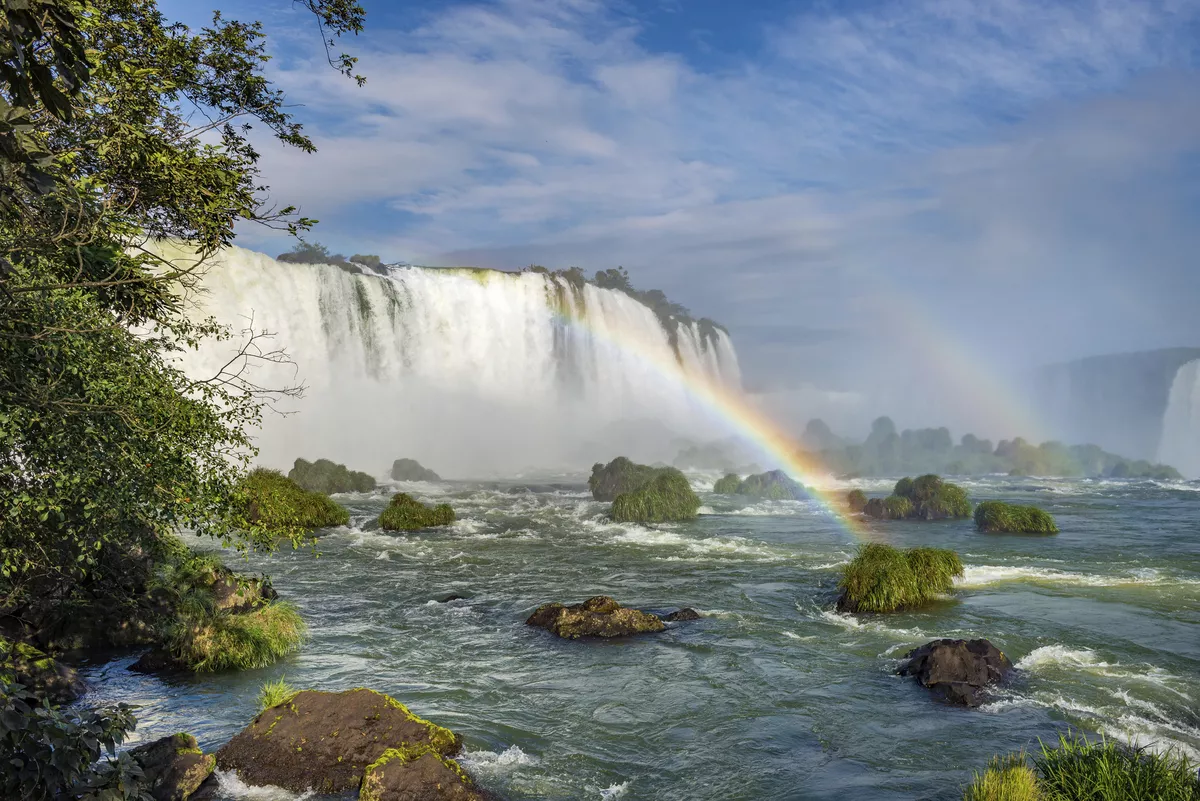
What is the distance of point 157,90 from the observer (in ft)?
29.0

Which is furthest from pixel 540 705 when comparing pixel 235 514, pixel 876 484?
pixel 876 484

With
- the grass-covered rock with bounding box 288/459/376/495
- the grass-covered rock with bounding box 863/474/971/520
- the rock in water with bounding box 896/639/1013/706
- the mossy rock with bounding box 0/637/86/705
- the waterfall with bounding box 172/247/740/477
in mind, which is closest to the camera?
the mossy rock with bounding box 0/637/86/705

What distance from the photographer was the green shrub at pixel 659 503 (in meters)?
36.1

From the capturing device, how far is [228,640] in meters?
14.1

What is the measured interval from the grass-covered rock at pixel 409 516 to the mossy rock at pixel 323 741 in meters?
22.4

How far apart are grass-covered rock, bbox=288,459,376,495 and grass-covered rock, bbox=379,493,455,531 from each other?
11.8 meters

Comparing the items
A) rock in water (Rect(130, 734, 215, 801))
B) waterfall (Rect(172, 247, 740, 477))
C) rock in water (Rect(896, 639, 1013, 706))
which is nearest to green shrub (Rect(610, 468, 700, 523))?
rock in water (Rect(896, 639, 1013, 706))

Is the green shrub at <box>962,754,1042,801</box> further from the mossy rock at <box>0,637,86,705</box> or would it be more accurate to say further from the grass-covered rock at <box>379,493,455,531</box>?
the grass-covered rock at <box>379,493,455,531</box>

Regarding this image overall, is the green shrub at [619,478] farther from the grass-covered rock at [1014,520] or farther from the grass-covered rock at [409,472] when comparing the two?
the grass-covered rock at [409,472]

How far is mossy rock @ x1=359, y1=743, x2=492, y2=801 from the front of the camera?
870 centimetres

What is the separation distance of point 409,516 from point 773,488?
2311 centimetres

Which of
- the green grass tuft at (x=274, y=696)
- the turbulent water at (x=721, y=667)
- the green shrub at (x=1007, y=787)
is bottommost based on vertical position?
the turbulent water at (x=721, y=667)

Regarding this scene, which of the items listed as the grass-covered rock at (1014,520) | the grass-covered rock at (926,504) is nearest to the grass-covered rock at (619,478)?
the grass-covered rock at (926,504)

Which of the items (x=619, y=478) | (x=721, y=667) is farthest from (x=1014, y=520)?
(x=721, y=667)
